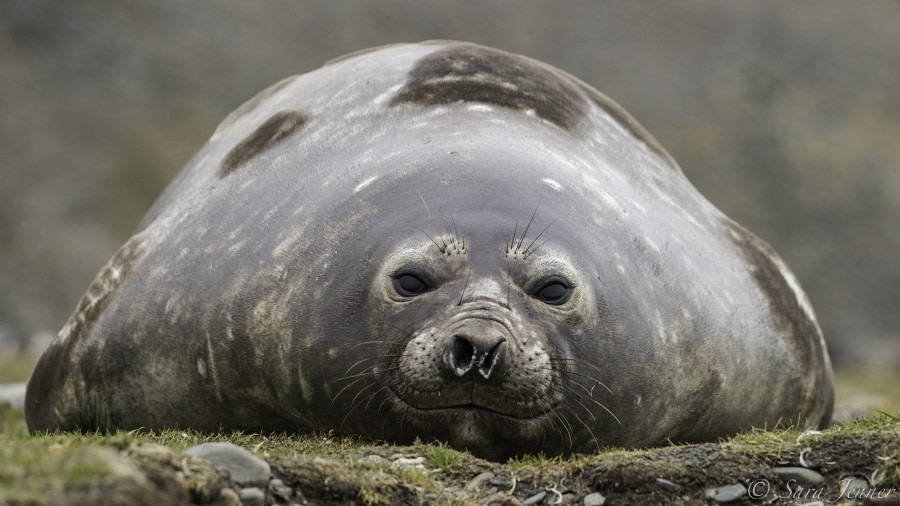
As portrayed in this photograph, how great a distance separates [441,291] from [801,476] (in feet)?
6.15

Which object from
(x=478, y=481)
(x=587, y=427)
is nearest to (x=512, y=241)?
(x=587, y=427)

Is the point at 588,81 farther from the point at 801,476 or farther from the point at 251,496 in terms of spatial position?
the point at 251,496

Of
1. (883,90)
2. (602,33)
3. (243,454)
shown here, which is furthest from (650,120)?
(243,454)

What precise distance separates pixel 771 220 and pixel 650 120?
489cm

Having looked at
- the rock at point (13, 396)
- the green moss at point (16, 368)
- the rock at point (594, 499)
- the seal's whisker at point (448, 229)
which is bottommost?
the green moss at point (16, 368)

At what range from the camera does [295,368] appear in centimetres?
725

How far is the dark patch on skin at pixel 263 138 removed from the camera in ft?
29.3

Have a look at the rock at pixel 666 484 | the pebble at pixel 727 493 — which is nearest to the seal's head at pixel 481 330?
the rock at pixel 666 484

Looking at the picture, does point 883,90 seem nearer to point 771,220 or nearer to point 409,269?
point 771,220

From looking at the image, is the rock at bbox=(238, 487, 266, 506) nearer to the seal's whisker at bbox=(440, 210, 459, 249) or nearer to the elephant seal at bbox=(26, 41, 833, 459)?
the elephant seal at bbox=(26, 41, 833, 459)

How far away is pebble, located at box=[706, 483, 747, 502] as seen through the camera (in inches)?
232

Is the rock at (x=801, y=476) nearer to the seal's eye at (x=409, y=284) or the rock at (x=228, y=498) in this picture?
the seal's eye at (x=409, y=284)

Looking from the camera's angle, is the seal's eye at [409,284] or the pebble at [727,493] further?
the seal's eye at [409,284]

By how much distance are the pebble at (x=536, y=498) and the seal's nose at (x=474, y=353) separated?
2.08 feet
